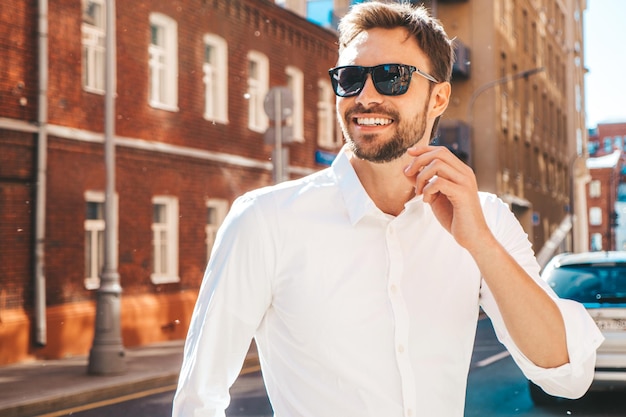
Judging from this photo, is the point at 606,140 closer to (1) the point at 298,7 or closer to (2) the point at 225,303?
(1) the point at 298,7

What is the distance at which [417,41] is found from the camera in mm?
2111

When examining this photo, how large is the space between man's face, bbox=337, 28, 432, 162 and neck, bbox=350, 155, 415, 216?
0.07 m

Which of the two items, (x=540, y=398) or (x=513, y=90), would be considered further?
(x=513, y=90)

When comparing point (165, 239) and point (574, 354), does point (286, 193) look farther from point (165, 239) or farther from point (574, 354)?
point (165, 239)

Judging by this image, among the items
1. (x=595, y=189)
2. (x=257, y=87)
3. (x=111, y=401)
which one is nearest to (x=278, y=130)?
(x=111, y=401)

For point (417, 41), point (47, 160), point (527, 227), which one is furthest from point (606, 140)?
point (417, 41)

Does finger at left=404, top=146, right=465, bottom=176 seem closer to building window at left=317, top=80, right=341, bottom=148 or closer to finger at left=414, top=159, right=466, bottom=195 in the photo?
finger at left=414, top=159, right=466, bottom=195

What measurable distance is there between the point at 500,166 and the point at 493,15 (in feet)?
14.5

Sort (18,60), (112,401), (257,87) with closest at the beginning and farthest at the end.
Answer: (112,401) → (18,60) → (257,87)

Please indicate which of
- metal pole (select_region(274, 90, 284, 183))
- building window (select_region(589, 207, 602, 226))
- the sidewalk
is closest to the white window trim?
the sidewalk

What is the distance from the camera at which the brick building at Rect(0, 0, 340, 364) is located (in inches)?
486

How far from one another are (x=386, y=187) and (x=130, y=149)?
1305 centimetres

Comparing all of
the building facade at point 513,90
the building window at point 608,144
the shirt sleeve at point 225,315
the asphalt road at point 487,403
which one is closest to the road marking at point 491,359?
the asphalt road at point 487,403

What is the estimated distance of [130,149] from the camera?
14719 millimetres
